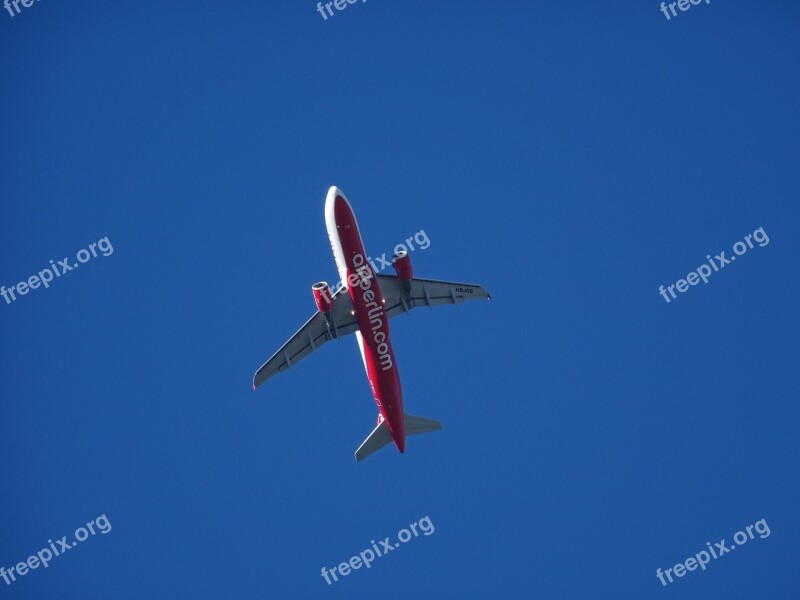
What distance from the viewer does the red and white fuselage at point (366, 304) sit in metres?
61.6

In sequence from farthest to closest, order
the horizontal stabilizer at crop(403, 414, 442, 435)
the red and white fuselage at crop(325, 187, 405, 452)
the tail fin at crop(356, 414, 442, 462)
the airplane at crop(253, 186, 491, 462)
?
1. the horizontal stabilizer at crop(403, 414, 442, 435)
2. the tail fin at crop(356, 414, 442, 462)
3. the airplane at crop(253, 186, 491, 462)
4. the red and white fuselage at crop(325, 187, 405, 452)

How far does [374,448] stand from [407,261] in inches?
565

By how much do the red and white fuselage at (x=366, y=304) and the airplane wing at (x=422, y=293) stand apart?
3144 mm

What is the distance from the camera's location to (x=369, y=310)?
6331cm

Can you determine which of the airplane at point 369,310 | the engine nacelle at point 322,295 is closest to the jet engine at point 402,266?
the airplane at point 369,310

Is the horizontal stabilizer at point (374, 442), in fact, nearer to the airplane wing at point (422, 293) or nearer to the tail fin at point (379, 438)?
the tail fin at point (379, 438)

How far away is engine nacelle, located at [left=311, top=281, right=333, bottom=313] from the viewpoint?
64.2 meters

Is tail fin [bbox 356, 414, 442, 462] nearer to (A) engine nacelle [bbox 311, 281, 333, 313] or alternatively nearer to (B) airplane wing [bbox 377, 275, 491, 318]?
(B) airplane wing [bbox 377, 275, 491, 318]

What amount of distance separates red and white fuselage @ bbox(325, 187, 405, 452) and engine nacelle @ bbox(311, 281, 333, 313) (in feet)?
4.92

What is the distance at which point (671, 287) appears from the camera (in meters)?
81.4

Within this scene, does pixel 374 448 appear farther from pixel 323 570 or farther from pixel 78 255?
pixel 78 255

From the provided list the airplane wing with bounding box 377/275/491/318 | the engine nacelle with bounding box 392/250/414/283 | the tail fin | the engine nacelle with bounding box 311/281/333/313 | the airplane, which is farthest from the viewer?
the tail fin

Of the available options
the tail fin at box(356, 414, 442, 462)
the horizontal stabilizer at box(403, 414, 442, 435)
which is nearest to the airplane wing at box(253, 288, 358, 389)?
the tail fin at box(356, 414, 442, 462)

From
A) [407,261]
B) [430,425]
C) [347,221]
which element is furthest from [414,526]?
[347,221]
